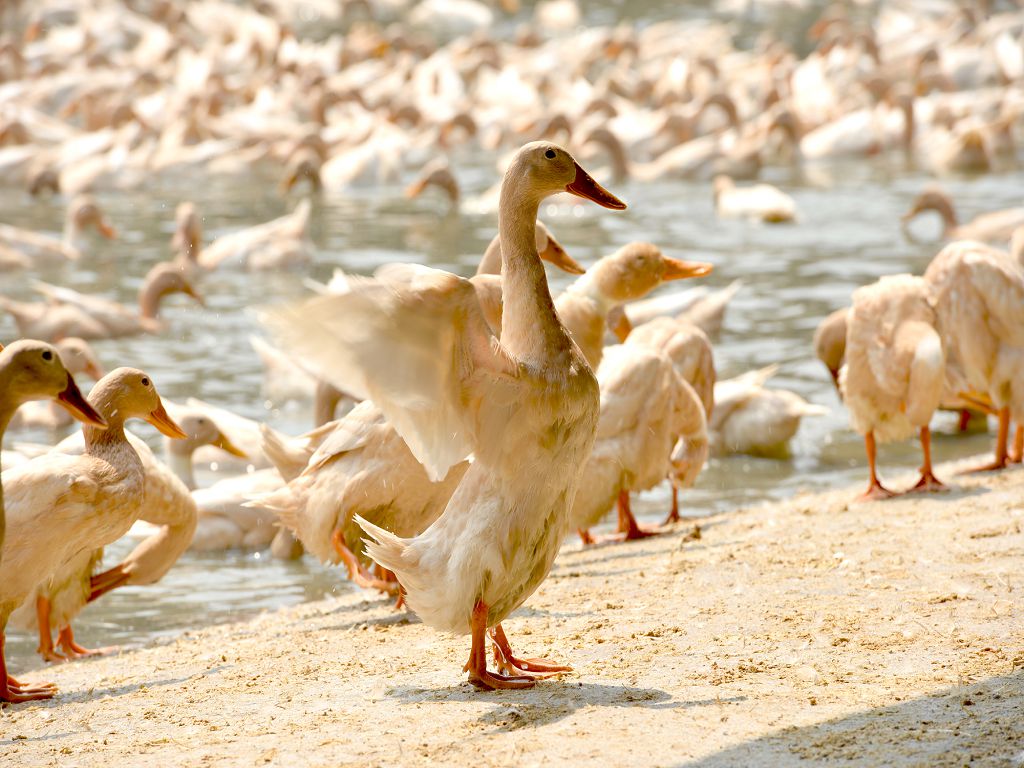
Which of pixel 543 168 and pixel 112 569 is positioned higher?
pixel 543 168

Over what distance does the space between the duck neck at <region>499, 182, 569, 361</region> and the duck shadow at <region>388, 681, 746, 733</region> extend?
1017mm

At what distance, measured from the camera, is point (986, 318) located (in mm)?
7965

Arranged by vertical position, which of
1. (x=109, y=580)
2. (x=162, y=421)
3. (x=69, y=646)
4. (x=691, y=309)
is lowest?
(x=69, y=646)

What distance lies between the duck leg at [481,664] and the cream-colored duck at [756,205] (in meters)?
13.2

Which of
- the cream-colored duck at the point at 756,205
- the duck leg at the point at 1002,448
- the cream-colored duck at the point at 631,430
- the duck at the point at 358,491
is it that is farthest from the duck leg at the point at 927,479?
the cream-colored duck at the point at 756,205

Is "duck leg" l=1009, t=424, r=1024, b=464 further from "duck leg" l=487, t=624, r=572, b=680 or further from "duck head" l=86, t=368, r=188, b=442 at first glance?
"duck head" l=86, t=368, r=188, b=442

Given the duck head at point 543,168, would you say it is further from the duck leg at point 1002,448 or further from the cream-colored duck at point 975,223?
the cream-colored duck at point 975,223

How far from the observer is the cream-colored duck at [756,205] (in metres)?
17.2

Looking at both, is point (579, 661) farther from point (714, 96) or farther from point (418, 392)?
point (714, 96)

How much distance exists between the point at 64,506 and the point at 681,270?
3.71m

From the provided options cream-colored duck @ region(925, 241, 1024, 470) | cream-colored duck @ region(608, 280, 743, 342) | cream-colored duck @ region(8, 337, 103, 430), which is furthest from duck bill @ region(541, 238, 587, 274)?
cream-colored duck @ region(8, 337, 103, 430)

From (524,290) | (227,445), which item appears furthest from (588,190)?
(227,445)

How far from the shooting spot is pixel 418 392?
4.37 m

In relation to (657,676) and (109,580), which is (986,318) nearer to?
(657,676)
